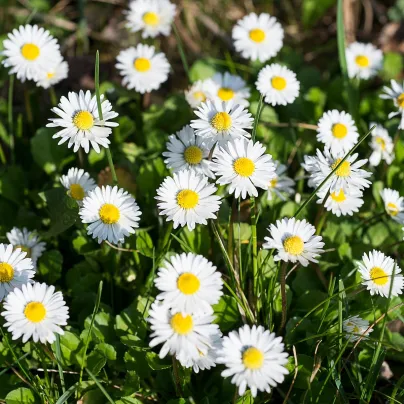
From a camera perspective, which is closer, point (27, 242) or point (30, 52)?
point (27, 242)

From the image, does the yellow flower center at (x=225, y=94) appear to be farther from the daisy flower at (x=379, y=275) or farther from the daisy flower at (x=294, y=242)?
the daisy flower at (x=379, y=275)

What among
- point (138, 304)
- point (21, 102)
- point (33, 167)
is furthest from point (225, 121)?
point (21, 102)

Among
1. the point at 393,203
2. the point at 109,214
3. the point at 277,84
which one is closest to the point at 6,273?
the point at 109,214

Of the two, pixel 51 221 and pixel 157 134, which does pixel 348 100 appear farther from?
pixel 51 221

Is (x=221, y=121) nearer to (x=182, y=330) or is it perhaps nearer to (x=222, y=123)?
(x=222, y=123)

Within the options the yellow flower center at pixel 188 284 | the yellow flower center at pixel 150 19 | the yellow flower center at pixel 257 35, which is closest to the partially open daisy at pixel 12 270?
the yellow flower center at pixel 188 284

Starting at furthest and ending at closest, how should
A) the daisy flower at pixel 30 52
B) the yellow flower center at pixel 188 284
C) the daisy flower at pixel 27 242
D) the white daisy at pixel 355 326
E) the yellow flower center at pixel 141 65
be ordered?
the yellow flower center at pixel 141 65
the daisy flower at pixel 30 52
the daisy flower at pixel 27 242
the white daisy at pixel 355 326
the yellow flower center at pixel 188 284

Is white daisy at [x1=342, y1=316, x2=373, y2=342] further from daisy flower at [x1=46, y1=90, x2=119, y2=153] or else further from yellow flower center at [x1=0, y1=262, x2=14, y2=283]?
yellow flower center at [x1=0, y1=262, x2=14, y2=283]
